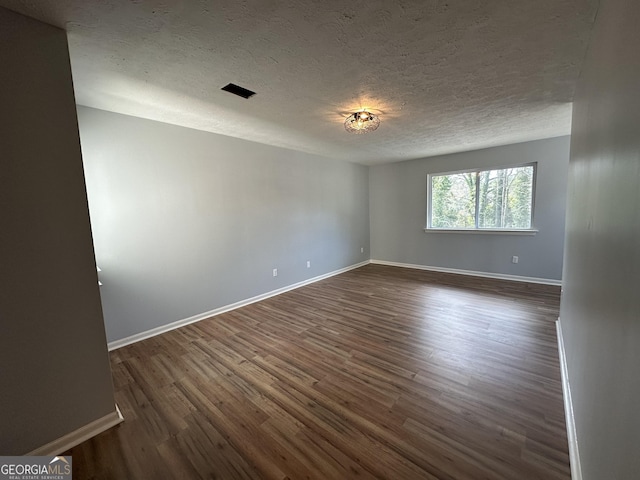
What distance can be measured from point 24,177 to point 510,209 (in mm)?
5775

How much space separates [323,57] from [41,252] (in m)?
2.03

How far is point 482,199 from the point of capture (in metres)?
4.62

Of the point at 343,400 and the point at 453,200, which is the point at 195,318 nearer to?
→ the point at 343,400

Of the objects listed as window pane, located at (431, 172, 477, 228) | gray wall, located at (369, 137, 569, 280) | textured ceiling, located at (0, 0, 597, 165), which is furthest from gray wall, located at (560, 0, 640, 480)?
window pane, located at (431, 172, 477, 228)

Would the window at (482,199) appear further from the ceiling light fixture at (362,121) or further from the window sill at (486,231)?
the ceiling light fixture at (362,121)

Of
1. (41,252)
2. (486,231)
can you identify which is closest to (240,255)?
(41,252)

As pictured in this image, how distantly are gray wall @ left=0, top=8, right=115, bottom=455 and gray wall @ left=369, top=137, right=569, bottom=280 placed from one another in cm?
524

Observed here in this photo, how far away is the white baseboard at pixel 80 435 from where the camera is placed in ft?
4.58

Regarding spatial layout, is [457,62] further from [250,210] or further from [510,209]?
[510,209]

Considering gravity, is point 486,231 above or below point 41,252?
below

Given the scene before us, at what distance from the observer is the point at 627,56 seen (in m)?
0.81

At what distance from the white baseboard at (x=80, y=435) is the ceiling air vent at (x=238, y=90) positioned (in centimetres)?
249

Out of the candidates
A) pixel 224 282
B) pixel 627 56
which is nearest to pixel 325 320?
pixel 224 282

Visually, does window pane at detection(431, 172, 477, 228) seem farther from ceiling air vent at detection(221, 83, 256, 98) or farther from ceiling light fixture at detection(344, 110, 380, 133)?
ceiling air vent at detection(221, 83, 256, 98)
